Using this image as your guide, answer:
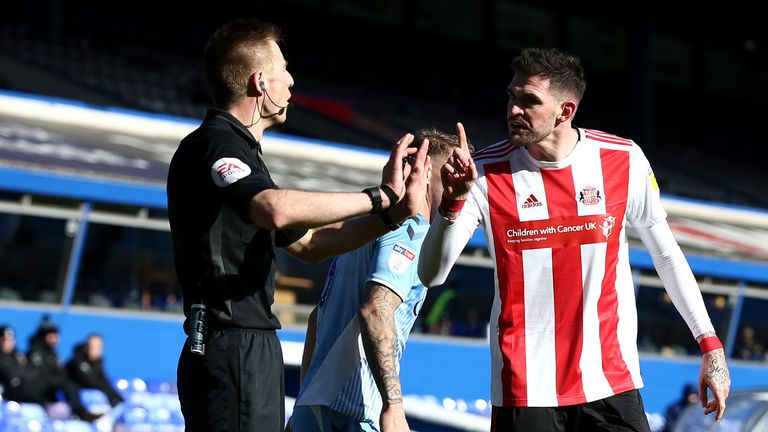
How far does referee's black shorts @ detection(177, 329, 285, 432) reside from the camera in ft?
10.0

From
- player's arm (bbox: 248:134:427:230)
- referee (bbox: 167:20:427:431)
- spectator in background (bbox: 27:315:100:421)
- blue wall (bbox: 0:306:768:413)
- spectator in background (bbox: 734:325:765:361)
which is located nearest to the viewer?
player's arm (bbox: 248:134:427:230)

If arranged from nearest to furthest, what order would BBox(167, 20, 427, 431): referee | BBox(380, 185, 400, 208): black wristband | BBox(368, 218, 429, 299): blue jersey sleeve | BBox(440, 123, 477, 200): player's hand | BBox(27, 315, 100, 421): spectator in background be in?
1. BBox(167, 20, 427, 431): referee
2. BBox(380, 185, 400, 208): black wristband
3. BBox(440, 123, 477, 200): player's hand
4. BBox(368, 218, 429, 299): blue jersey sleeve
5. BBox(27, 315, 100, 421): spectator in background

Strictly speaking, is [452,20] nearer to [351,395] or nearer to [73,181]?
[73,181]

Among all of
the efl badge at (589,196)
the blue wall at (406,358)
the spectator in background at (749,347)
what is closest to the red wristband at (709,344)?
the efl badge at (589,196)

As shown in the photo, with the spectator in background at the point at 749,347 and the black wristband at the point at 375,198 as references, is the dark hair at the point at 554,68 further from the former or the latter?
the spectator in background at the point at 749,347

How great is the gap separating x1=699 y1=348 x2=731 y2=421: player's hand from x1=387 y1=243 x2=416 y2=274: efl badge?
40.4 inches

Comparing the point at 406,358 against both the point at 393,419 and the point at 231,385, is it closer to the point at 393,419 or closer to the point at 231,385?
the point at 393,419

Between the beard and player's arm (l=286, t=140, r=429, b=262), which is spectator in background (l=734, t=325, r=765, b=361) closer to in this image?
the beard

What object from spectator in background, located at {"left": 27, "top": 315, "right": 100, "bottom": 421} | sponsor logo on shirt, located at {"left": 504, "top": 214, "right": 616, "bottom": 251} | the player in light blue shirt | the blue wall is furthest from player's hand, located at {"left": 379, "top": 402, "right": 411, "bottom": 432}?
the blue wall

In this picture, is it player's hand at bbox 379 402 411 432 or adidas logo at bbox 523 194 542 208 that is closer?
player's hand at bbox 379 402 411 432

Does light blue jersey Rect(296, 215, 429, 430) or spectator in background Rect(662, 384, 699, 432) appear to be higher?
spectator in background Rect(662, 384, 699, 432)

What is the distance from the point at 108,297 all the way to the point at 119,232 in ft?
2.12

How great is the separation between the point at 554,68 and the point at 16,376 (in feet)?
23.6

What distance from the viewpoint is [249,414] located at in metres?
3.06
